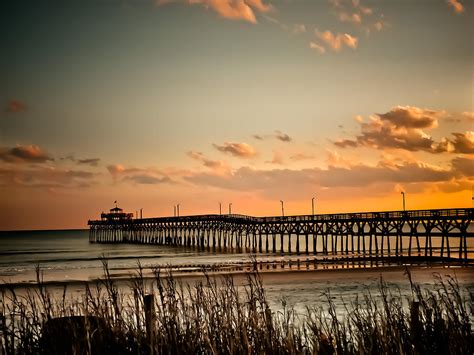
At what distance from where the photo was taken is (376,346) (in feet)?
27.1

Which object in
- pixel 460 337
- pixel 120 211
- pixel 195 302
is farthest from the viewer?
pixel 120 211

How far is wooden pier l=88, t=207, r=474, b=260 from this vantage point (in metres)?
51.4

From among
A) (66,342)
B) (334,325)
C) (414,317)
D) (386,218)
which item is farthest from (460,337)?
(386,218)

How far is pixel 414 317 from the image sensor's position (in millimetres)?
8914

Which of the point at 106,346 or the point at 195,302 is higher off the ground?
the point at 195,302

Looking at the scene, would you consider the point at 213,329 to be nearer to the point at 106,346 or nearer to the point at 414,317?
the point at 106,346

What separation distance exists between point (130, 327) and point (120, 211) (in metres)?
133

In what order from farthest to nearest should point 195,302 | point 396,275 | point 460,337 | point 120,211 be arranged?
1. point 120,211
2. point 396,275
3. point 195,302
4. point 460,337

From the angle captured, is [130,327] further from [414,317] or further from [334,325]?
[414,317]

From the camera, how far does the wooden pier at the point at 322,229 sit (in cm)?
5138

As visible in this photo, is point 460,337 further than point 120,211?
No

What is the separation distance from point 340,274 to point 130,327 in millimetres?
25908

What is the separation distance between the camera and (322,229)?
6569cm

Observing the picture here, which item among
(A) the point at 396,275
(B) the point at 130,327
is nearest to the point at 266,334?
(B) the point at 130,327
